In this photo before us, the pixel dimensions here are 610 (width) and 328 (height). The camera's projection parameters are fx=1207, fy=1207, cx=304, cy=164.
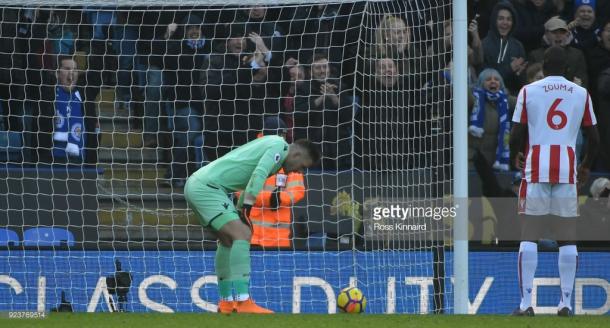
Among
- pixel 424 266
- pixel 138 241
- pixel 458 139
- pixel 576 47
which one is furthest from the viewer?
pixel 576 47

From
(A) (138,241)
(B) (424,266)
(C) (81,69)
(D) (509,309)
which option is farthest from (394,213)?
(C) (81,69)

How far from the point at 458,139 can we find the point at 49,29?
4.55m

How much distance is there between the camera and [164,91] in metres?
11.4

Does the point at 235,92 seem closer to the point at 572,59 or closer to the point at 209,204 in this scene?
the point at 209,204

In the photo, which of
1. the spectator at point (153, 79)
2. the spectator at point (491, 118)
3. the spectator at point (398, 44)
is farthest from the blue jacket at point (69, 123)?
the spectator at point (491, 118)

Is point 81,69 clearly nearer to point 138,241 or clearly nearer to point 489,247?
point 138,241

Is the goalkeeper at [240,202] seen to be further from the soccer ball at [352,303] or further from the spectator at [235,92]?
the spectator at [235,92]

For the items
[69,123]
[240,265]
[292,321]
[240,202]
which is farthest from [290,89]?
[292,321]

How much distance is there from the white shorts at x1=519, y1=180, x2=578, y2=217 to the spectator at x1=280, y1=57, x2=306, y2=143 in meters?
3.55

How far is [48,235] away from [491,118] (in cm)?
429

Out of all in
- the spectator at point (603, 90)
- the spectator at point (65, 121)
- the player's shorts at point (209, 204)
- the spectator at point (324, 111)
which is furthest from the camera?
the spectator at point (603, 90)

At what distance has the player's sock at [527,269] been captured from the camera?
8.00 meters

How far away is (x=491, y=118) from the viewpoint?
38.0 feet

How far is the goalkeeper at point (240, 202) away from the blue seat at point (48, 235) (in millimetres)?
2689
